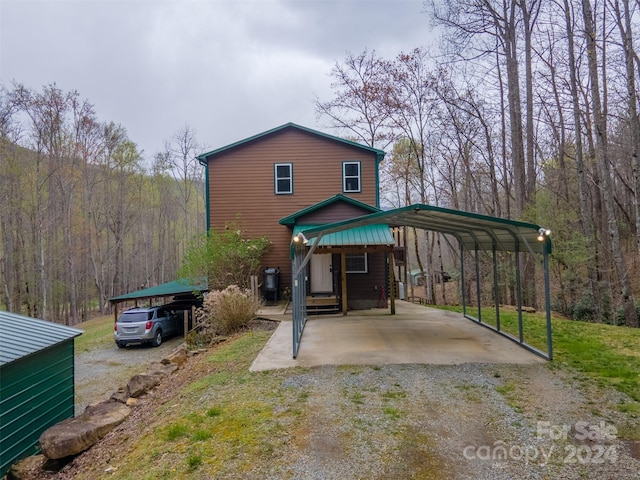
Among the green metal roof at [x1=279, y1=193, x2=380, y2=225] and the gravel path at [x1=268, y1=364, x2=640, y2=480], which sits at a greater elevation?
the green metal roof at [x1=279, y1=193, x2=380, y2=225]

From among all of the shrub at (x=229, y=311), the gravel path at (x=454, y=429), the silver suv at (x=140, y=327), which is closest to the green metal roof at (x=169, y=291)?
the silver suv at (x=140, y=327)

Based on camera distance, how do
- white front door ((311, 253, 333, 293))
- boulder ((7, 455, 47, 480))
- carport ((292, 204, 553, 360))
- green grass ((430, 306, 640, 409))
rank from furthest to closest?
white front door ((311, 253, 333, 293)) < carport ((292, 204, 553, 360)) < green grass ((430, 306, 640, 409)) < boulder ((7, 455, 47, 480))

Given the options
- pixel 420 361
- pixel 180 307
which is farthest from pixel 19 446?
pixel 180 307

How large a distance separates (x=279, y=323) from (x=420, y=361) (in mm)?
4442

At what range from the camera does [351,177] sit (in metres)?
13.8

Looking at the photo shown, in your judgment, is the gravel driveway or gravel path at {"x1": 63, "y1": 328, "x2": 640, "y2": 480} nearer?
gravel path at {"x1": 63, "y1": 328, "x2": 640, "y2": 480}

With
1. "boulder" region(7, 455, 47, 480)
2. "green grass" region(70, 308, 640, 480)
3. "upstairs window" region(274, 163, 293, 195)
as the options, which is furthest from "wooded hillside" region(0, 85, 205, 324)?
"green grass" region(70, 308, 640, 480)

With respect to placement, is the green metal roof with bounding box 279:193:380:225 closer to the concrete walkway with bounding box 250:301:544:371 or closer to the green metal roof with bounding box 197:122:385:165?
the green metal roof with bounding box 197:122:385:165

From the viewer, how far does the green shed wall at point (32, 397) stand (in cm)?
572

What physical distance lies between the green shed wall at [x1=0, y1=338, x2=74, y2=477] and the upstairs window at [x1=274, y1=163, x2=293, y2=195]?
8.19 m

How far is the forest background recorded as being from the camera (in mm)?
12836

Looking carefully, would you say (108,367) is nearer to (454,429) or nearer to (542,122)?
(454,429)

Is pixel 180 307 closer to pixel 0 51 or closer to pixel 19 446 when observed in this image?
pixel 19 446

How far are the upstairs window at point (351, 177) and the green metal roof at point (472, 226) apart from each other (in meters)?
5.23
